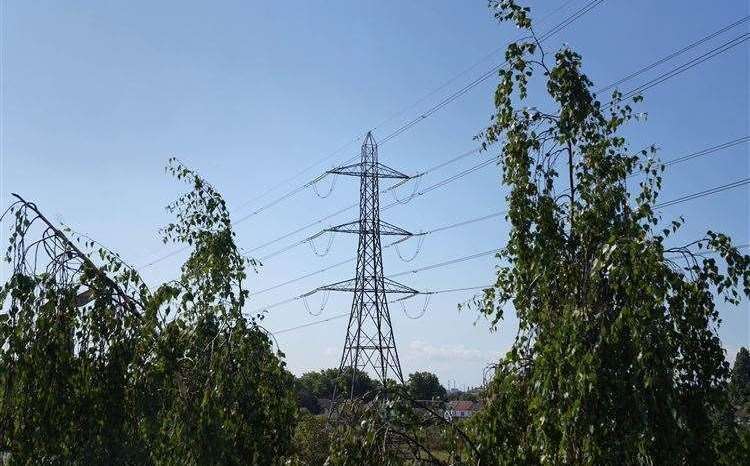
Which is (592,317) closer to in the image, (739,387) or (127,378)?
(739,387)

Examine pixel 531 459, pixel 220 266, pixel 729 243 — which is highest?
pixel 220 266

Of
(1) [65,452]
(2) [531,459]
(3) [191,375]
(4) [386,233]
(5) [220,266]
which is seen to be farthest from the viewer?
(4) [386,233]

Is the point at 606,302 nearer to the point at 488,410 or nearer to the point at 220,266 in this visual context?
the point at 488,410

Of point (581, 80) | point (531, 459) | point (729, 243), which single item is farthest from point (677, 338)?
point (581, 80)

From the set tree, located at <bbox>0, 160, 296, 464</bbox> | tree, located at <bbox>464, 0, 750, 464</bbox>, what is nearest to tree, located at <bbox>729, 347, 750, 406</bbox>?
tree, located at <bbox>464, 0, 750, 464</bbox>

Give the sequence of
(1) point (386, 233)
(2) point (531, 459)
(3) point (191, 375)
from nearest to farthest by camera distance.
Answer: (2) point (531, 459) → (3) point (191, 375) → (1) point (386, 233)

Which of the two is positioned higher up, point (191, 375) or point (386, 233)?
point (386, 233)

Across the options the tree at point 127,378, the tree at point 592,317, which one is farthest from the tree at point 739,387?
the tree at point 127,378

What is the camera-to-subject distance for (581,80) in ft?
18.2

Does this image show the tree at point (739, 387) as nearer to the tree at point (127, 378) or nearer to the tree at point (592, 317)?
the tree at point (592, 317)

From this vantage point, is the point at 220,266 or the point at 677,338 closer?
the point at 677,338

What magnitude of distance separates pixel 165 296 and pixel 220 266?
0.97 metres

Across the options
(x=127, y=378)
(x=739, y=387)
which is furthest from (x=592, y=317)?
(x=127, y=378)

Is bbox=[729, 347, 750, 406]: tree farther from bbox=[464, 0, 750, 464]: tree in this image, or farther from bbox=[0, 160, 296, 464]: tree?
bbox=[0, 160, 296, 464]: tree
